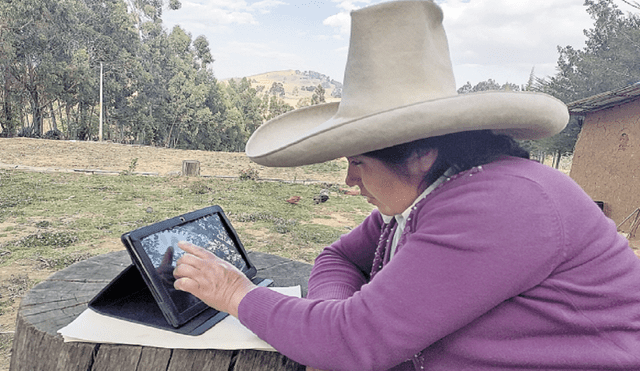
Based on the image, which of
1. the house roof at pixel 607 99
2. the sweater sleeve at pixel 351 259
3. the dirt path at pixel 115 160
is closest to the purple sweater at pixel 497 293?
the sweater sleeve at pixel 351 259

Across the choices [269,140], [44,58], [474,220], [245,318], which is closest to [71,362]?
[245,318]

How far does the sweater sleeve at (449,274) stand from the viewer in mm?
897

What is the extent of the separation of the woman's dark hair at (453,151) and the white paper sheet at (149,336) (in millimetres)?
704

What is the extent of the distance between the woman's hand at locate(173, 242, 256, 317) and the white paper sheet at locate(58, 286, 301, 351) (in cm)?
12

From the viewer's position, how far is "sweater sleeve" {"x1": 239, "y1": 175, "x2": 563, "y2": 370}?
897mm

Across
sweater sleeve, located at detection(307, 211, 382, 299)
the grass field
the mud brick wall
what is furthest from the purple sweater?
the mud brick wall

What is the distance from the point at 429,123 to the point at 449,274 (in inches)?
13.6

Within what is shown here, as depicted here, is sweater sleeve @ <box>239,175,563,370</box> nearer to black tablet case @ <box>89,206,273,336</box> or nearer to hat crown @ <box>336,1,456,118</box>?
hat crown @ <box>336,1,456,118</box>

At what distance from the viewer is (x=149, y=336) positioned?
4.36 feet

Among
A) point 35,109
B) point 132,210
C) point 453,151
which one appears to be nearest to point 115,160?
point 132,210

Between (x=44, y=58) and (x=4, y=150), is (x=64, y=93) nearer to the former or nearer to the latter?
(x=44, y=58)

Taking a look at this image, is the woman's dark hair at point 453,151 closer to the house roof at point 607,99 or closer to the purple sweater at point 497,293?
the purple sweater at point 497,293

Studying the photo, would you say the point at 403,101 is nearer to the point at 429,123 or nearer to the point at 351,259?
the point at 429,123

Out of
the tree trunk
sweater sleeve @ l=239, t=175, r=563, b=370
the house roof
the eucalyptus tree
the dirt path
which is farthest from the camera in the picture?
the tree trunk
